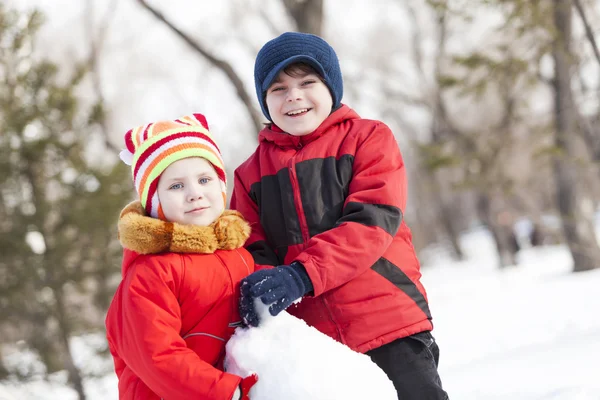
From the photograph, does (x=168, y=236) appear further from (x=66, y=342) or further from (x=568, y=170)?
(x=568, y=170)

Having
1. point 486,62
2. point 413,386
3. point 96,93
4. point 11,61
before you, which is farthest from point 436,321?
point 96,93

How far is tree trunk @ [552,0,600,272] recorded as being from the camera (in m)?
9.44

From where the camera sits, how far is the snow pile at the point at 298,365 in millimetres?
1765

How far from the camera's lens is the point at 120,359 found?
2.10 metres

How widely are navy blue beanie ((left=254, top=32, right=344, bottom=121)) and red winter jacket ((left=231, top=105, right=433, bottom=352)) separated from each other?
0.15 meters

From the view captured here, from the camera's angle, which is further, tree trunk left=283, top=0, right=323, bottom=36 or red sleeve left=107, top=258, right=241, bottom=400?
tree trunk left=283, top=0, right=323, bottom=36

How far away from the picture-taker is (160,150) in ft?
6.89

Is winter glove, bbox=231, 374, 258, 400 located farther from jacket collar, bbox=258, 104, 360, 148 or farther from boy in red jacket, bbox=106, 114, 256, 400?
jacket collar, bbox=258, 104, 360, 148

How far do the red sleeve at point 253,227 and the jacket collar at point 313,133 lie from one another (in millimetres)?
242

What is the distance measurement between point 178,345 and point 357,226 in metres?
0.72

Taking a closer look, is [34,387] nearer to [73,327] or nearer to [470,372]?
[73,327]

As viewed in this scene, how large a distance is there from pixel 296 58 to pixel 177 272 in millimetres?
915

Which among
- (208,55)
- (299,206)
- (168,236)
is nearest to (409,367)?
(299,206)

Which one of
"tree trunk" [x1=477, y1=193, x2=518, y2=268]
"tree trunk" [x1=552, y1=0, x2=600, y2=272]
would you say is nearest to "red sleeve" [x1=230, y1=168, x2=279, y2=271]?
"tree trunk" [x1=552, y1=0, x2=600, y2=272]
